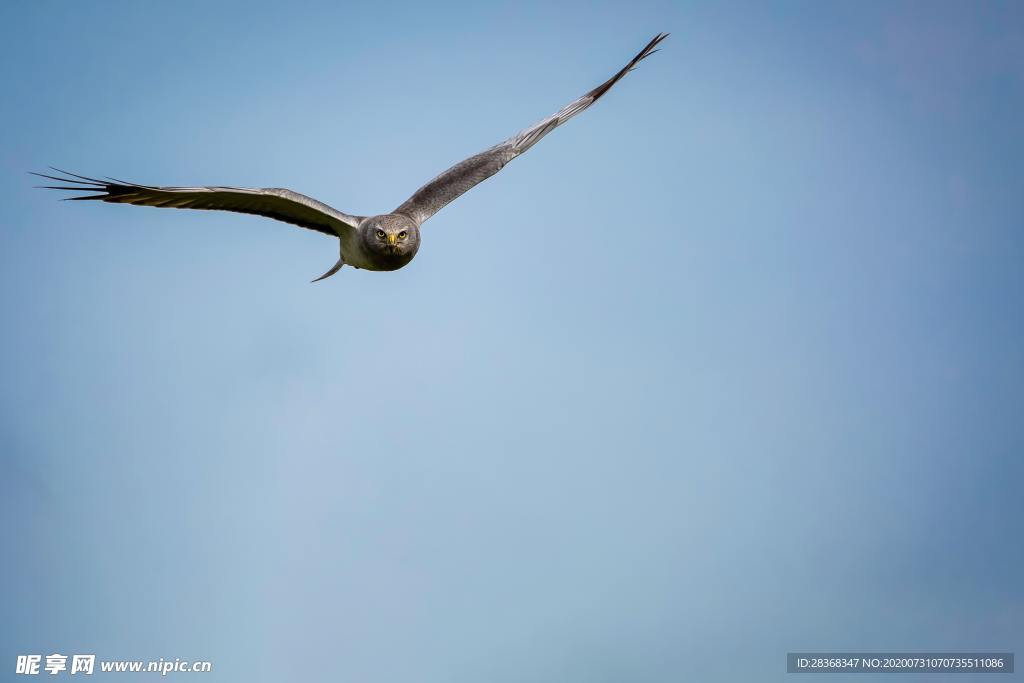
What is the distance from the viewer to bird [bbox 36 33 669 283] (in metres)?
14.6

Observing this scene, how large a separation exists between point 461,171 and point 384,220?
272 cm

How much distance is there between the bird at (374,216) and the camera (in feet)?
47.9

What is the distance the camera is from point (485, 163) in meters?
18.6

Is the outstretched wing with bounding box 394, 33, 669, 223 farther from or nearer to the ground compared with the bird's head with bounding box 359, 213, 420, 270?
farther from the ground

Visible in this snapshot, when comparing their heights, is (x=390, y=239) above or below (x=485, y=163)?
below

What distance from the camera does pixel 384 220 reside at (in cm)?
1612

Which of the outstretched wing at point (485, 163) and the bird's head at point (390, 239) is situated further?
the outstretched wing at point (485, 163)

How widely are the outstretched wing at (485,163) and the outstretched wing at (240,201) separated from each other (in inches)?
53.5

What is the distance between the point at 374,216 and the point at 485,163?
2.91 meters

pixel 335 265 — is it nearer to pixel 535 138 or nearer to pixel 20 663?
pixel 535 138

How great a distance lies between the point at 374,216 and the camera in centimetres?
1655

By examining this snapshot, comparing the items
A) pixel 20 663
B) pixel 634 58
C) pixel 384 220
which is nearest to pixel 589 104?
pixel 634 58

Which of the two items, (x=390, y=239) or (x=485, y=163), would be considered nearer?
(x=390, y=239)

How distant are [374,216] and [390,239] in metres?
0.88
